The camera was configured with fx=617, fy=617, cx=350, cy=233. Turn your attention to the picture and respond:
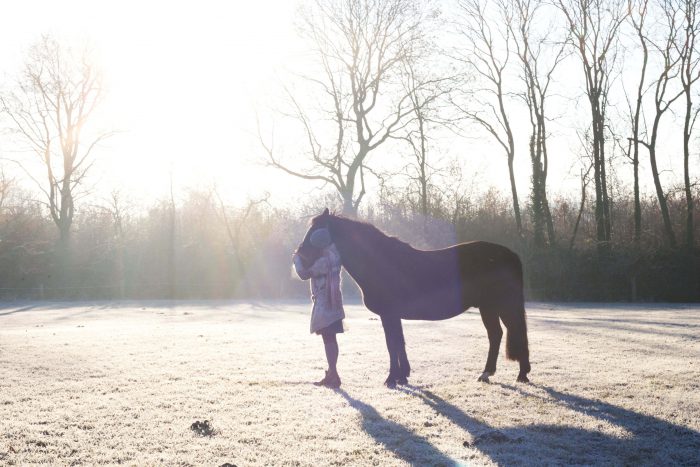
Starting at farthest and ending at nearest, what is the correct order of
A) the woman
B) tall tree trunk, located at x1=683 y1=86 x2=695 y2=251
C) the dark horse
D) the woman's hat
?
1. tall tree trunk, located at x1=683 y1=86 x2=695 y2=251
2. the woman
3. the dark horse
4. the woman's hat

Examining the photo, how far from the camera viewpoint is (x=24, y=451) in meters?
5.19

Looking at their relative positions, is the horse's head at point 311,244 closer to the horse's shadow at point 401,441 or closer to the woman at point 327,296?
the woman at point 327,296

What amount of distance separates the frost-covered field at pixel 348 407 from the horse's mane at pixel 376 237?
1.83m

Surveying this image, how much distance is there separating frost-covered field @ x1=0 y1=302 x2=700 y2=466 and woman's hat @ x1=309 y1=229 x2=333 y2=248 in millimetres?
1856

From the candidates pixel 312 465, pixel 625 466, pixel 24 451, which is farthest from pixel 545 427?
pixel 24 451

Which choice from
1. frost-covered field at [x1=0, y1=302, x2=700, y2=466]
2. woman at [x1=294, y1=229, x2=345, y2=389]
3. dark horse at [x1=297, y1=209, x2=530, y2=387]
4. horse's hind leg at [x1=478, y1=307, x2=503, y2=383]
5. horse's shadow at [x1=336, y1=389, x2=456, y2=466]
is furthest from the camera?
A: horse's hind leg at [x1=478, y1=307, x2=503, y2=383]

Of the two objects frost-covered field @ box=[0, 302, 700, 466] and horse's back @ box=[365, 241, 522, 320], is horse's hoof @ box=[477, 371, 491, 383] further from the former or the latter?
horse's back @ box=[365, 241, 522, 320]

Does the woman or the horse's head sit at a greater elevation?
the horse's head

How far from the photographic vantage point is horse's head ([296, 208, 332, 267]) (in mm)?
8070

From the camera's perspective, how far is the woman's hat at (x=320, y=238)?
7902mm

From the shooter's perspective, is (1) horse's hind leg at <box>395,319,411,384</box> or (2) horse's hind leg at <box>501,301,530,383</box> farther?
(2) horse's hind leg at <box>501,301,530,383</box>

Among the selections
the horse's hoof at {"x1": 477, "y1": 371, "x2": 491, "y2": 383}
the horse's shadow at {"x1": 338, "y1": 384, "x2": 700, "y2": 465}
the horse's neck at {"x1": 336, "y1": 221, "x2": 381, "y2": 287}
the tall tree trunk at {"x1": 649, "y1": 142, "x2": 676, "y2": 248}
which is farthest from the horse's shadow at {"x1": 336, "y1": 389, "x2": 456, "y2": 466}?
the tall tree trunk at {"x1": 649, "y1": 142, "x2": 676, "y2": 248}

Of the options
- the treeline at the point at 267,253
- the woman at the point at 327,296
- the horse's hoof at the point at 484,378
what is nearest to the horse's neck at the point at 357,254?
the woman at the point at 327,296

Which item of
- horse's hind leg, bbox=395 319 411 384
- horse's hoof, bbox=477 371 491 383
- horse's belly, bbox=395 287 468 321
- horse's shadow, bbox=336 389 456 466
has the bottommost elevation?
horse's shadow, bbox=336 389 456 466
